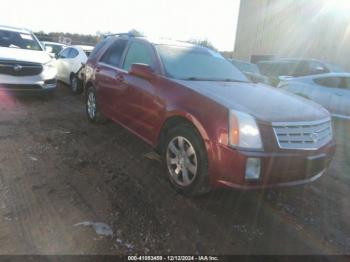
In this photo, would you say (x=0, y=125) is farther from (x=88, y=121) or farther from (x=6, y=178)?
(x=6, y=178)

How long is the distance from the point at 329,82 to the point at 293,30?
14.8 metres

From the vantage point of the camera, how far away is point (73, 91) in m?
10.0

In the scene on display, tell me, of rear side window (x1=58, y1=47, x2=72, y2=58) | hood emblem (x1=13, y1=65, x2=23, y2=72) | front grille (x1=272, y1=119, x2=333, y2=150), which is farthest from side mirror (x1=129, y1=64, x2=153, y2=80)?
rear side window (x1=58, y1=47, x2=72, y2=58)

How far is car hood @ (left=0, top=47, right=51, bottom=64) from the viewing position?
776 cm

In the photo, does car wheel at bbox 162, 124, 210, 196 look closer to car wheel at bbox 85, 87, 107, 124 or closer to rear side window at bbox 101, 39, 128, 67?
rear side window at bbox 101, 39, 128, 67

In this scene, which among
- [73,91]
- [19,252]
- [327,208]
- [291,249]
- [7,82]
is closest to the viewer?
[19,252]

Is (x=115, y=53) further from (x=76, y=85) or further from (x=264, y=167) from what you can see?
(x=76, y=85)

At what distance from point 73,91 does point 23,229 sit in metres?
7.52

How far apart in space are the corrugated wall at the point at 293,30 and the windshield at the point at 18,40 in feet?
57.1

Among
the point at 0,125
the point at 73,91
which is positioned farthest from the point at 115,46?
the point at 73,91

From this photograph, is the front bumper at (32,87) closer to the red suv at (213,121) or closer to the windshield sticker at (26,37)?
the windshield sticker at (26,37)

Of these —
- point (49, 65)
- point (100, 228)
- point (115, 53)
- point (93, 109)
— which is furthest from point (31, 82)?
point (100, 228)

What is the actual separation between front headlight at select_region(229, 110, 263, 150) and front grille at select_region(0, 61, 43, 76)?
6.13m

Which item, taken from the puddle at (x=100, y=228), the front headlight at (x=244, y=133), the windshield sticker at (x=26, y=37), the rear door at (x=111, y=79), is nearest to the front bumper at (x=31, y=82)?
the windshield sticker at (x=26, y=37)
